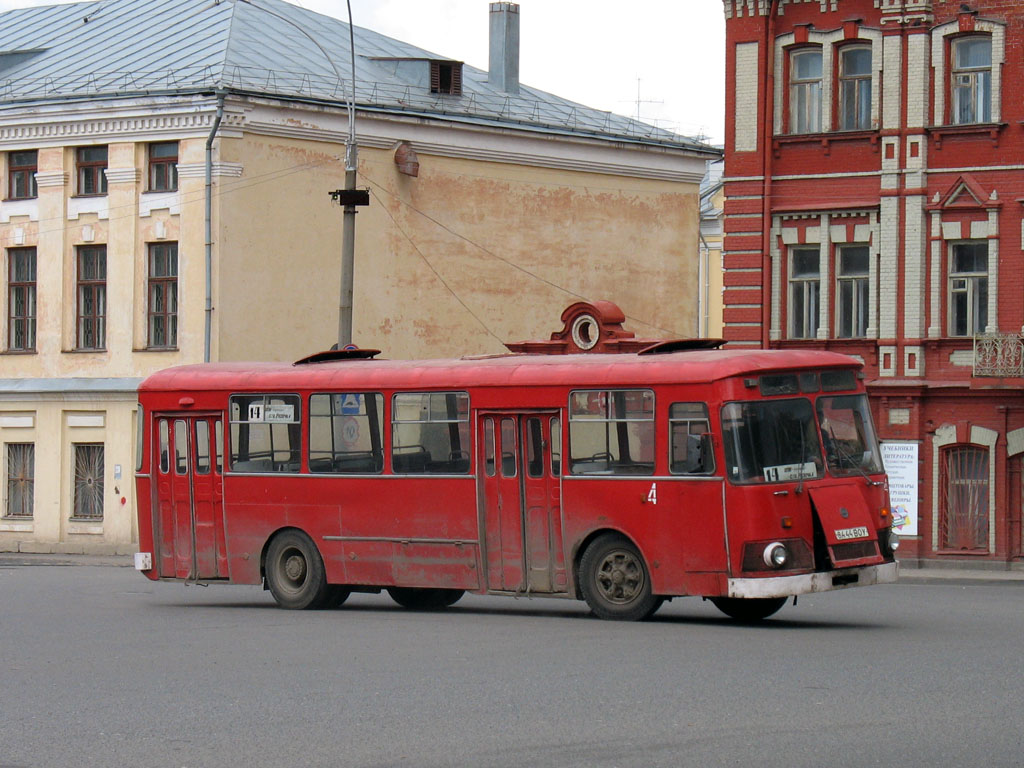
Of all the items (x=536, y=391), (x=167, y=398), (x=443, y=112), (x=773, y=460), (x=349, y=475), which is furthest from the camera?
(x=443, y=112)

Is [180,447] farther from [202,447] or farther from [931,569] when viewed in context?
[931,569]

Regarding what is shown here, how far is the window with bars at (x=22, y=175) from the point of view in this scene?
130 feet

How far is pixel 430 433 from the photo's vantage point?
19.3m

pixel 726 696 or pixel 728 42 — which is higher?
pixel 728 42

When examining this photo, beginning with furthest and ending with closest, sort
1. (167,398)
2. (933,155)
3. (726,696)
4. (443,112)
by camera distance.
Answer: (443,112)
(933,155)
(167,398)
(726,696)

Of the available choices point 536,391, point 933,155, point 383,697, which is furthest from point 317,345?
point 383,697

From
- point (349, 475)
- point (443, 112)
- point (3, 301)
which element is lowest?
point (349, 475)

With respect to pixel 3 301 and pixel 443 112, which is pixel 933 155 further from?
pixel 3 301

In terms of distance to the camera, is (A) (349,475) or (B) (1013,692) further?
(A) (349,475)

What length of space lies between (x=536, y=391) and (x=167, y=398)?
18.1 feet

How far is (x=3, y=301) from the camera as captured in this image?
4025 centimetres

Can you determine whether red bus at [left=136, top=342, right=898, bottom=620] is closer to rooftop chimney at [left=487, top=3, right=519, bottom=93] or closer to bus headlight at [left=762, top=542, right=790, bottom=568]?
bus headlight at [left=762, top=542, right=790, bottom=568]

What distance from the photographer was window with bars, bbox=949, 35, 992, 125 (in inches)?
1256

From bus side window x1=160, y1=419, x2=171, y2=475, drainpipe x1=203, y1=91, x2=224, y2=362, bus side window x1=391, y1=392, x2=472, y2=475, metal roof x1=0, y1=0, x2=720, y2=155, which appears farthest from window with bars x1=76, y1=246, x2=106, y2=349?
→ bus side window x1=391, y1=392, x2=472, y2=475
